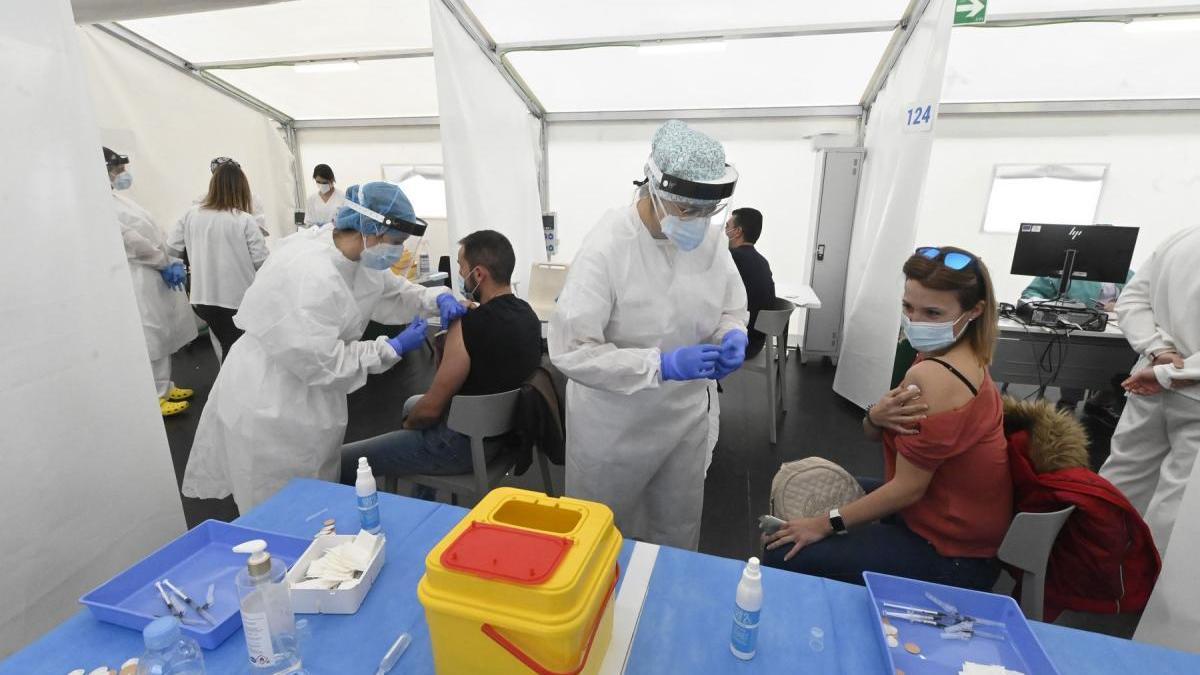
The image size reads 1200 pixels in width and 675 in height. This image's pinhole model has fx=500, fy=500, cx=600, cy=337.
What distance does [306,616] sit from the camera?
0.86m

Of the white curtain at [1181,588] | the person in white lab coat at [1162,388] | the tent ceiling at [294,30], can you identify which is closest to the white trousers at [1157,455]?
the person in white lab coat at [1162,388]

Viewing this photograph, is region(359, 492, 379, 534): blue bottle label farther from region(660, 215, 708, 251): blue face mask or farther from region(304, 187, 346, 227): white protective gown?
region(304, 187, 346, 227): white protective gown

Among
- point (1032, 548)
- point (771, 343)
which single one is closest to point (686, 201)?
point (1032, 548)

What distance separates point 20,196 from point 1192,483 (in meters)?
2.49

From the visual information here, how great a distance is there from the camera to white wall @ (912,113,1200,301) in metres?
3.86

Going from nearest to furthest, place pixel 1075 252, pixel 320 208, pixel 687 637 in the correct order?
pixel 687 637, pixel 1075 252, pixel 320 208

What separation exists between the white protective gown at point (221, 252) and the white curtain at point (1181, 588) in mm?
4028

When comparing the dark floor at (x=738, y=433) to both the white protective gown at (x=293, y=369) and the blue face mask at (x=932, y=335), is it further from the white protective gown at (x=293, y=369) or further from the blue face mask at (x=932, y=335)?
the blue face mask at (x=932, y=335)

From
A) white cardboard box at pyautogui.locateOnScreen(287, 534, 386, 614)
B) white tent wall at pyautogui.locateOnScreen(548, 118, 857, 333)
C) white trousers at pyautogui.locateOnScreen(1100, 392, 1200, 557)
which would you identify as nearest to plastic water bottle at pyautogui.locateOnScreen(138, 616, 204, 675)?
white cardboard box at pyautogui.locateOnScreen(287, 534, 386, 614)

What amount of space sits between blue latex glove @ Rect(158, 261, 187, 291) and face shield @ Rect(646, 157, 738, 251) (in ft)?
10.1

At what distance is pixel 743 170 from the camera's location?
466cm

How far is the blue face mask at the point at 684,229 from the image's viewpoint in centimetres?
130

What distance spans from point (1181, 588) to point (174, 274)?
433cm

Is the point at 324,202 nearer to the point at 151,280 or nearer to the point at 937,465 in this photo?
the point at 151,280
